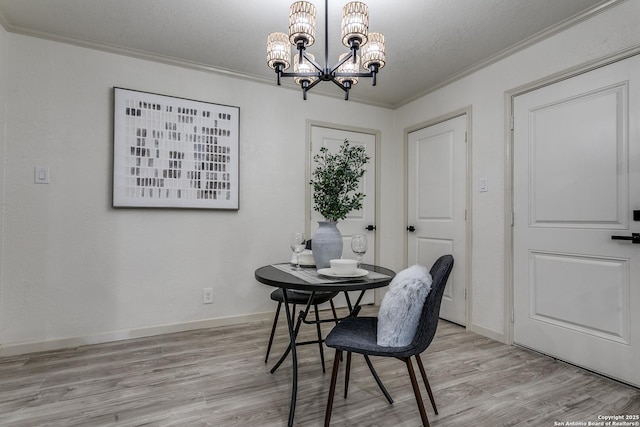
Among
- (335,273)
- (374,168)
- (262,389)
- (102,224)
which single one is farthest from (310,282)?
→ (374,168)

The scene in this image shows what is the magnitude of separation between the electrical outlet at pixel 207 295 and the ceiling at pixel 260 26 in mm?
1971

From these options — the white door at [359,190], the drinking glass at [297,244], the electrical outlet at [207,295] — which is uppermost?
the white door at [359,190]

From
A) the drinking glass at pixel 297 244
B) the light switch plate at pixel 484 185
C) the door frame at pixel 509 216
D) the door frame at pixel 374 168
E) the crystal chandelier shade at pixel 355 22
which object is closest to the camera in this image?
the crystal chandelier shade at pixel 355 22

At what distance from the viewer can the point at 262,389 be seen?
193 centimetres

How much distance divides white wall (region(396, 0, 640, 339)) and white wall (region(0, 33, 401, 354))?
5.80 feet

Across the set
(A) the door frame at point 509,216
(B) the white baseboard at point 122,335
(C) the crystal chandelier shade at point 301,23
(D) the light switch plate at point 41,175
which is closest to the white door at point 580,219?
(A) the door frame at point 509,216

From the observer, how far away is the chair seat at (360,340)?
4.72 feet

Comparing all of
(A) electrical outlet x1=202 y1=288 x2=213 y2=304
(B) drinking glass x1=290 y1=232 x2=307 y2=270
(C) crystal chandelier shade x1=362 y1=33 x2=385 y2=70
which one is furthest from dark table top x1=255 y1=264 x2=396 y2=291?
(A) electrical outlet x1=202 y1=288 x2=213 y2=304

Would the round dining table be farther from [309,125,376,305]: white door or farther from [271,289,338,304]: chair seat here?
[309,125,376,305]: white door

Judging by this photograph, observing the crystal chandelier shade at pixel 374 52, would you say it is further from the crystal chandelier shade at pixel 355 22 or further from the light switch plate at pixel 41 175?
the light switch plate at pixel 41 175

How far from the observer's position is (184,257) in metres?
2.92

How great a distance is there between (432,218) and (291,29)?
94.1 inches

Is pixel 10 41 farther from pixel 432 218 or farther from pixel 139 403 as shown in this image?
pixel 432 218

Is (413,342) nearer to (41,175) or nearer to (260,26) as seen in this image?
(260,26)
